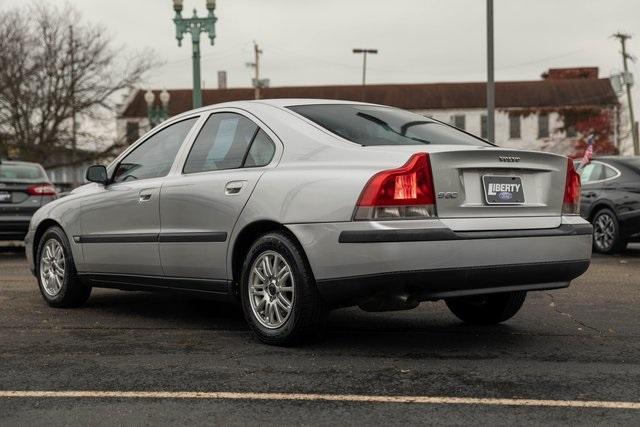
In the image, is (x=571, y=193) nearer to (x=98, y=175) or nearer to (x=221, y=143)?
(x=221, y=143)

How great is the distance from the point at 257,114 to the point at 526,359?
7.51 feet

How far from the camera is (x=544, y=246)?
519cm

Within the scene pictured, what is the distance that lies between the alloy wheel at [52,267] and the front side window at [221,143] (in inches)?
71.4

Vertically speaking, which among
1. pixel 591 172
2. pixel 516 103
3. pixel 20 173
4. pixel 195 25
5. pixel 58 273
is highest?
pixel 516 103

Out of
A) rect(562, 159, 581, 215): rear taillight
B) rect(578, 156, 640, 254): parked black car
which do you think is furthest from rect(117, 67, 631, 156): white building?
rect(562, 159, 581, 215): rear taillight

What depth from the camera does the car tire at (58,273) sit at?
23.8ft

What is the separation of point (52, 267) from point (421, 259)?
3845mm

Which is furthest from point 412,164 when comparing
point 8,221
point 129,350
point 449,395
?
point 8,221

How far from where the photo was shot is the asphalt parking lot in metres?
3.91

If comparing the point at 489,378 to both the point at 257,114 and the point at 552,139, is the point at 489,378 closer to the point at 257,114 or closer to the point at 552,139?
the point at 257,114

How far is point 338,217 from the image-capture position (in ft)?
16.3

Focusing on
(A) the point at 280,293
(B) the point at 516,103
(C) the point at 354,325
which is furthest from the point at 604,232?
(B) the point at 516,103

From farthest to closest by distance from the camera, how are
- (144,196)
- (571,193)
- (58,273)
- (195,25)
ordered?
(195,25) < (58,273) < (144,196) < (571,193)

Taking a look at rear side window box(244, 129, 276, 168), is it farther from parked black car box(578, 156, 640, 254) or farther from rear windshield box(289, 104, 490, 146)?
parked black car box(578, 156, 640, 254)
